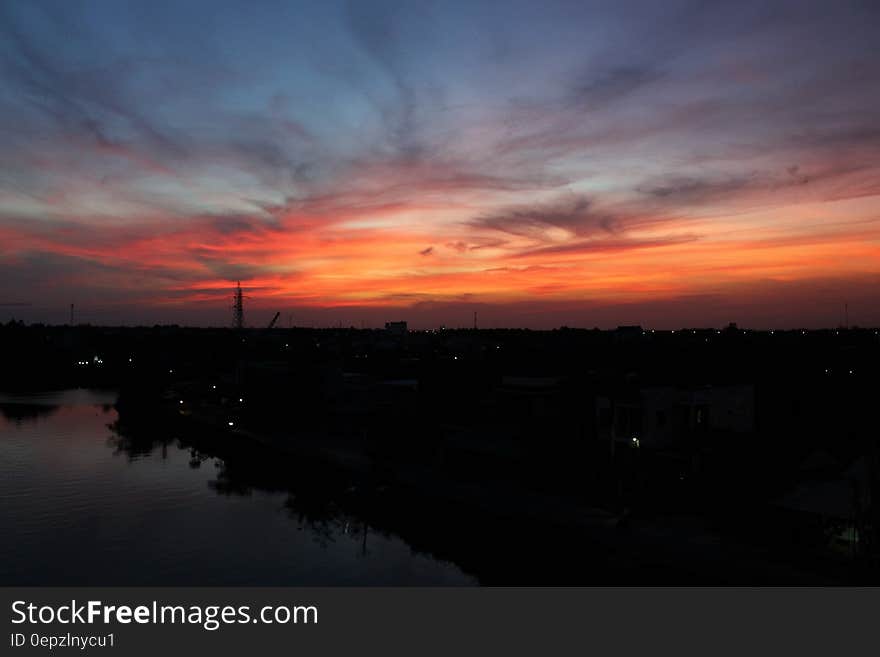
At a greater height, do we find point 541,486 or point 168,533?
point 541,486

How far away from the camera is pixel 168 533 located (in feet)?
84.3

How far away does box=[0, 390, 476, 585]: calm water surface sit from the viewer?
21516 millimetres

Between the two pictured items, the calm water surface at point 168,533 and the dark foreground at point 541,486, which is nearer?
the dark foreground at point 541,486

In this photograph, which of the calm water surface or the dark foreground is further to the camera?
the calm water surface

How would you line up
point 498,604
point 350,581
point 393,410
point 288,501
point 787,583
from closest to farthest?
point 787,583
point 498,604
point 350,581
point 288,501
point 393,410

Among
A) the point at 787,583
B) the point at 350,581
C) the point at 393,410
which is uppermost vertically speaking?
the point at 393,410

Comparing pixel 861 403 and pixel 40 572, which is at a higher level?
pixel 861 403

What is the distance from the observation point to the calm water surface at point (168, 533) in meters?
21.5

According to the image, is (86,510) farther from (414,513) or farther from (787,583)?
(787,583)

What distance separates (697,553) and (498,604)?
5531 millimetres

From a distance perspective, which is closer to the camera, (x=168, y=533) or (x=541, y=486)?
(x=168, y=533)

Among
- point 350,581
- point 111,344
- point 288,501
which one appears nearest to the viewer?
point 350,581

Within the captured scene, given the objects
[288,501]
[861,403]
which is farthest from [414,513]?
[861,403]

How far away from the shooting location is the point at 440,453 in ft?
102
